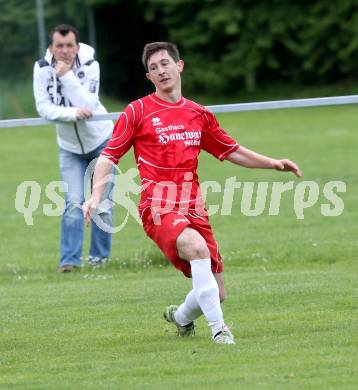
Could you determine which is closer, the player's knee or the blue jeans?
the player's knee

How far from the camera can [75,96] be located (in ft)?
37.9

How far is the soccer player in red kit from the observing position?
766 cm

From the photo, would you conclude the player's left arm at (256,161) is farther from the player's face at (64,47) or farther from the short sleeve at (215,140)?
the player's face at (64,47)

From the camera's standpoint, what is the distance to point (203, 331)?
8.47 meters

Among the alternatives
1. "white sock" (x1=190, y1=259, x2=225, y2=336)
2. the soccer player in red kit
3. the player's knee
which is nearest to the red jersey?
the soccer player in red kit

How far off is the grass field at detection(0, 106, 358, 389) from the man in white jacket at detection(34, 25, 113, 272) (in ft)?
1.10

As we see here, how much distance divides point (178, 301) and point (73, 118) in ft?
7.83

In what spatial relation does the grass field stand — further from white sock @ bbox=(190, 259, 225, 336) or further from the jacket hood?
the jacket hood

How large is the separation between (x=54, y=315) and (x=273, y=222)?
21.1ft

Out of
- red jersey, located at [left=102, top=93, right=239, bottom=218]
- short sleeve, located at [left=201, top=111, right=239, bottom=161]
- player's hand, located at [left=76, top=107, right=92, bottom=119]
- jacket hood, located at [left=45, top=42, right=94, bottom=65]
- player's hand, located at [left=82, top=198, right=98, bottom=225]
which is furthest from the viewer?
jacket hood, located at [left=45, top=42, right=94, bottom=65]

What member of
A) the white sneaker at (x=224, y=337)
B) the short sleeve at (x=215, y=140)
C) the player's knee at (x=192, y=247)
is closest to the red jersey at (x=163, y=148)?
the short sleeve at (x=215, y=140)

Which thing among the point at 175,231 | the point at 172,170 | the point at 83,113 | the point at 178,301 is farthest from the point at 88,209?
the point at 83,113

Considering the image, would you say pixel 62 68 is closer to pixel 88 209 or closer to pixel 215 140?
pixel 215 140

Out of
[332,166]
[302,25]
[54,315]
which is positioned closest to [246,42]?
[302,25]
